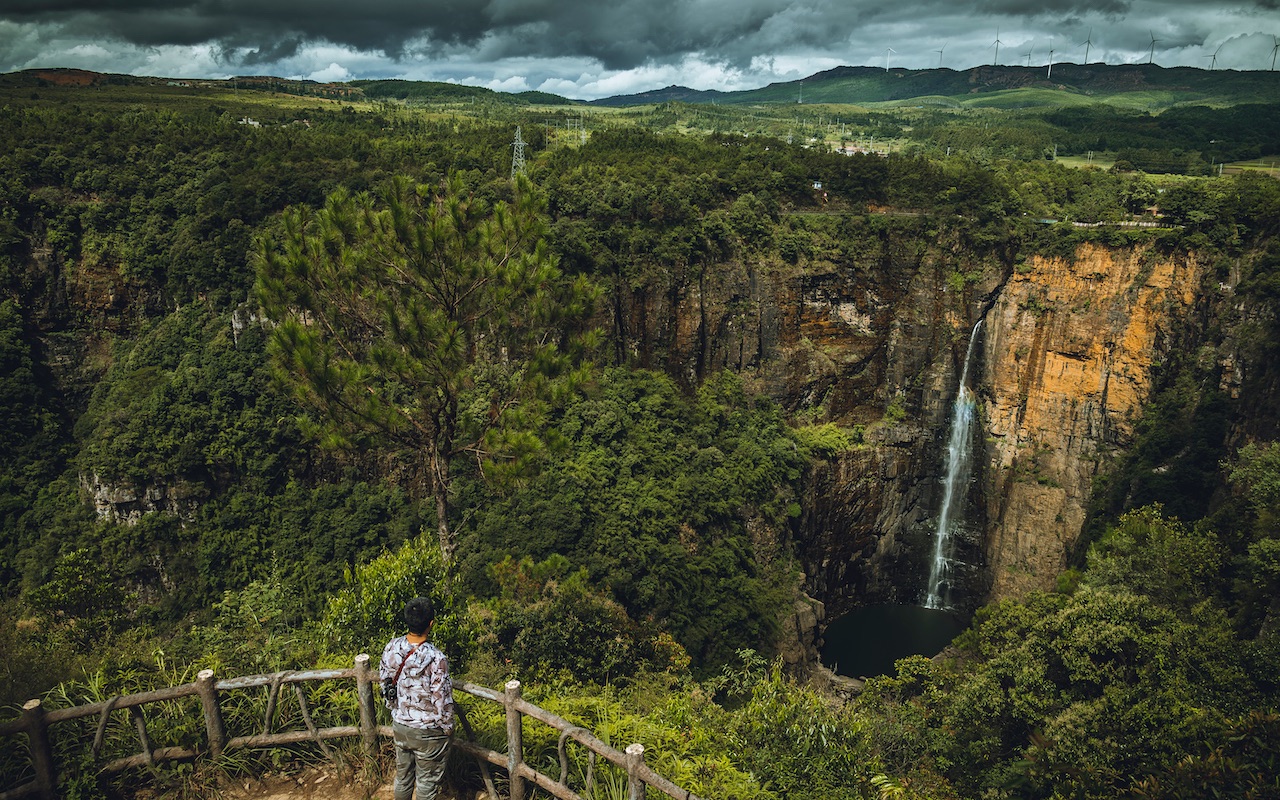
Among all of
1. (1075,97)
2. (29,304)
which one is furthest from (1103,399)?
Answer: (1075,97)

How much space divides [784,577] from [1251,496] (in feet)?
40.8

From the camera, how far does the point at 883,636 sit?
92.9 feet

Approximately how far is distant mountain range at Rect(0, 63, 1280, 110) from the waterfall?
5413 cm

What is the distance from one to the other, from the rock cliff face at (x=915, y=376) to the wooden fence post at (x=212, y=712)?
2327 cm

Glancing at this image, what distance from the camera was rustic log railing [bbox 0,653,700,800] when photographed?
477 cm

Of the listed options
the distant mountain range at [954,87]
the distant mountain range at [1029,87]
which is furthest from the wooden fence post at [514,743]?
the distant mountain range at [1029,87]

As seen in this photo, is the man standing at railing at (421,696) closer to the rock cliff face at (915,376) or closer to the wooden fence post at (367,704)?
the wooden fence post at (367,704)

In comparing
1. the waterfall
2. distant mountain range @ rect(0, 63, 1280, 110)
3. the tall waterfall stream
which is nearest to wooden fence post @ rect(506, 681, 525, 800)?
the tall waterfall stream

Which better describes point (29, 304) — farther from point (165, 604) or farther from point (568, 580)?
point (568, 580)

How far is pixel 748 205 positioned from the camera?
30.2m

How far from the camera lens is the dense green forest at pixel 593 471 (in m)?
8.73

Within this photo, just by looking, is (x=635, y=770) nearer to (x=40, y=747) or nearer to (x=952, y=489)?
(x=40, y=747)

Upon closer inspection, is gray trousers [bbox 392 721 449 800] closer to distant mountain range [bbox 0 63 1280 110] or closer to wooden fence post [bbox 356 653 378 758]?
wooden fence post [bbox 356 653 378 758]

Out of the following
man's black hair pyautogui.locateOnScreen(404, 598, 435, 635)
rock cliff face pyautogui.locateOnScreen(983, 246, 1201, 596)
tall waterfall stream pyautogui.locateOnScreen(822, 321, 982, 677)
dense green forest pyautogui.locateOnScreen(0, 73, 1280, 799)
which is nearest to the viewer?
man's black hair pyautogui.locateOnScreen(404, 598, 435, 635)
